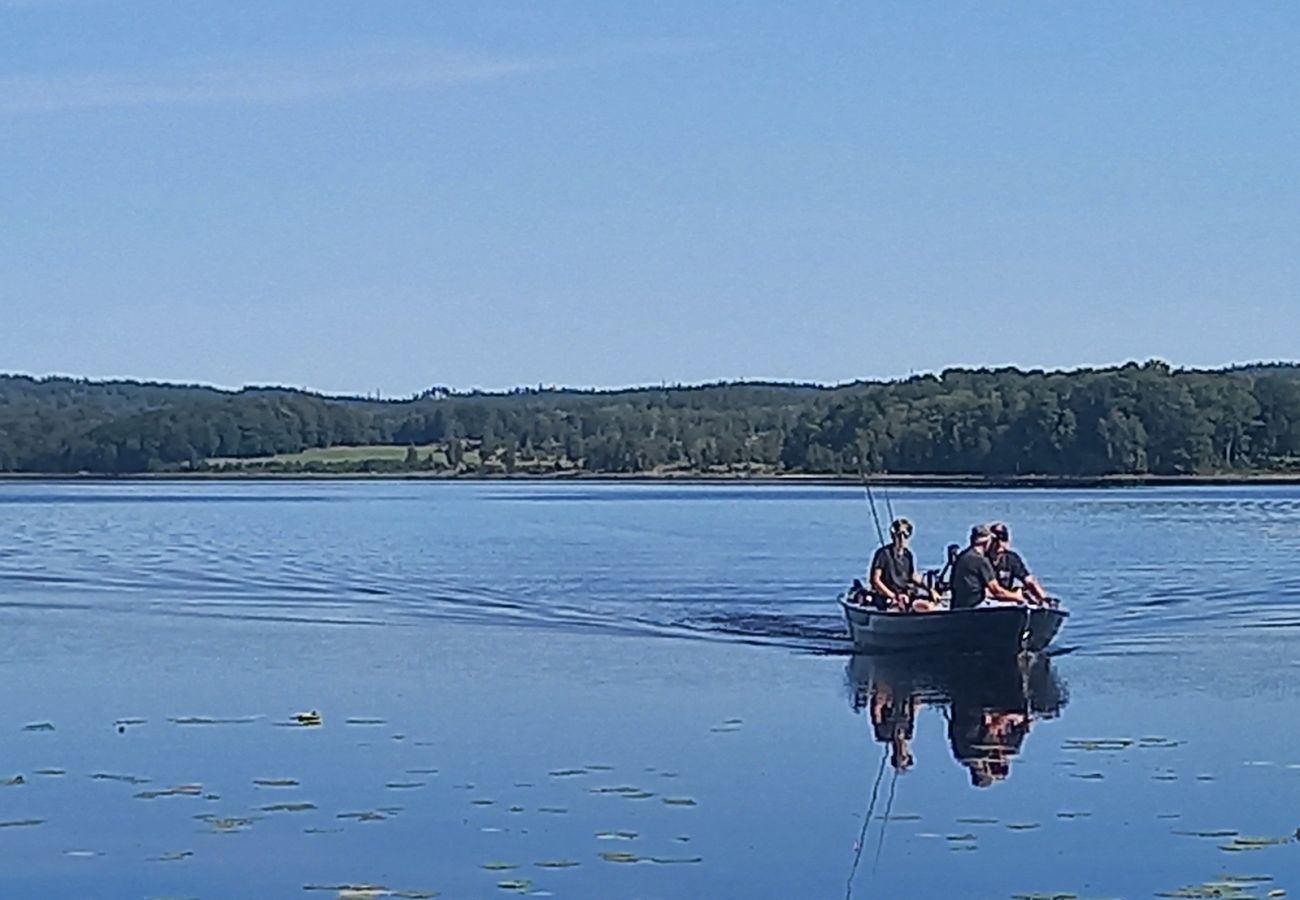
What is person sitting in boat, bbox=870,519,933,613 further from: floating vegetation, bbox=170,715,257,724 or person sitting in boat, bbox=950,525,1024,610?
floating vegetation, bbox=170,715,257,724

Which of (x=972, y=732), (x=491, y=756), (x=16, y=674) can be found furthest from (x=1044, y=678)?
(x=16, y=674)

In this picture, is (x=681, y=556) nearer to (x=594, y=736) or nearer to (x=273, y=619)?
(x=273, y=619)

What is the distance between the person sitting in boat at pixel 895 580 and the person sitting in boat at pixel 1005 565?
881 millimetres

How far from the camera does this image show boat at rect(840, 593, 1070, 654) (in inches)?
987

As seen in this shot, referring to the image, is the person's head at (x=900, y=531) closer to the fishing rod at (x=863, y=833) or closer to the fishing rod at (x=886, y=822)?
the fishing rod at (x=863, y=833)

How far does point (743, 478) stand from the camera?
13425 cm

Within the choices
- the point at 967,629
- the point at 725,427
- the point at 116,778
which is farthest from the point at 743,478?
the point at 116,778

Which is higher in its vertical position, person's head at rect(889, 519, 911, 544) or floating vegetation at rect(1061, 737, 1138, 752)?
person's head at rect(889, 519, 911, 544)

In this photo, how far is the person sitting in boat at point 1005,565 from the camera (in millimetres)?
26219

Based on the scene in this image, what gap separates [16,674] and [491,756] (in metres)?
8.68

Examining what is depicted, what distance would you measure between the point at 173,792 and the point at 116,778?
2.94 feet

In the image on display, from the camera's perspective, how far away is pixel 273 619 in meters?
33.5

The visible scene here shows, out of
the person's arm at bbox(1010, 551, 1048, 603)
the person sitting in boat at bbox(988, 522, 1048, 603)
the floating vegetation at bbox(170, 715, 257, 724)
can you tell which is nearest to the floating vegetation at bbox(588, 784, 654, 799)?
the floating vegetation at bbox(170, 715, 257, 724)

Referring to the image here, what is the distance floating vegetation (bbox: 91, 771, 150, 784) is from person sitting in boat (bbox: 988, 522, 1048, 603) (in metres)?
12.0
